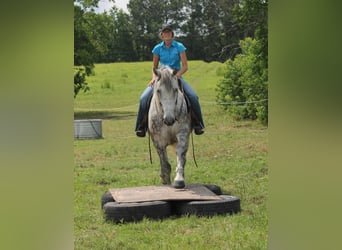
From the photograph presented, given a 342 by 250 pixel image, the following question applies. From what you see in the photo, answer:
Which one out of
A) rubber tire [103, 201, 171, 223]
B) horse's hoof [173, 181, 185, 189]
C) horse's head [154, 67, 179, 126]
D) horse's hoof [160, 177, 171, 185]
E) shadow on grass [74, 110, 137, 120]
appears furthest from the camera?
shadow on grass [74, 110, 137, 120]

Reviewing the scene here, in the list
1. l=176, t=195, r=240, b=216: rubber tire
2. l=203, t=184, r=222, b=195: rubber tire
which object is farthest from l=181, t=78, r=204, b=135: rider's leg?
l=176, t=195, r=240, b=216: rubber tire

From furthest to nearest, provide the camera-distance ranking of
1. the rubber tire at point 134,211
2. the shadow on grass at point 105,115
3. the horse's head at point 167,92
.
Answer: the shadow on grass at point 105,115, the horse's head at point 167,92, the rubber tire at point 134,211

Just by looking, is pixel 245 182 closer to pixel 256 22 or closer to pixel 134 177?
pixel 134 177

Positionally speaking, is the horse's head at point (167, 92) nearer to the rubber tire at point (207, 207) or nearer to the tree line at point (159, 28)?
the tree line at point (159, 28)

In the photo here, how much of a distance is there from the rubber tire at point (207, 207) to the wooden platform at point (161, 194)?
2.0 inches

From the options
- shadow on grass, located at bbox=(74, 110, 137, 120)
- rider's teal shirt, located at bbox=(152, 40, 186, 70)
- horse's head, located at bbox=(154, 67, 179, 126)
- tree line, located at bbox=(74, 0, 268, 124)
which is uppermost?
tree line, located at bbox=(74, 0, 268, 124)

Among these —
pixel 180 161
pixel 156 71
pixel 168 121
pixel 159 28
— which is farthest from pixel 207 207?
pixel 159 28

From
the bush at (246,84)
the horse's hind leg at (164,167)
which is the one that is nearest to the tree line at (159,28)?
the bush at (246,84)

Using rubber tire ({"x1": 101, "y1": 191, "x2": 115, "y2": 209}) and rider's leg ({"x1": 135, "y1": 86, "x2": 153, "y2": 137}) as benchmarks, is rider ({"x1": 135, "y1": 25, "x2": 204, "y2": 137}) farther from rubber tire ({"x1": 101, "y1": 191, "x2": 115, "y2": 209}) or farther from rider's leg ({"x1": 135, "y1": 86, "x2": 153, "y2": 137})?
rubber tire ({"x1": 101, "y1": 191, "x2": 115, "y2": 209})

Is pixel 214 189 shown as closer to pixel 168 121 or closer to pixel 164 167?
pixel 164 167

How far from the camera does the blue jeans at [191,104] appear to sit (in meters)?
3.81

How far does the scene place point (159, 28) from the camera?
3895 mm

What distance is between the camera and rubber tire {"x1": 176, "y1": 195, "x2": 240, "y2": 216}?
141 inches
